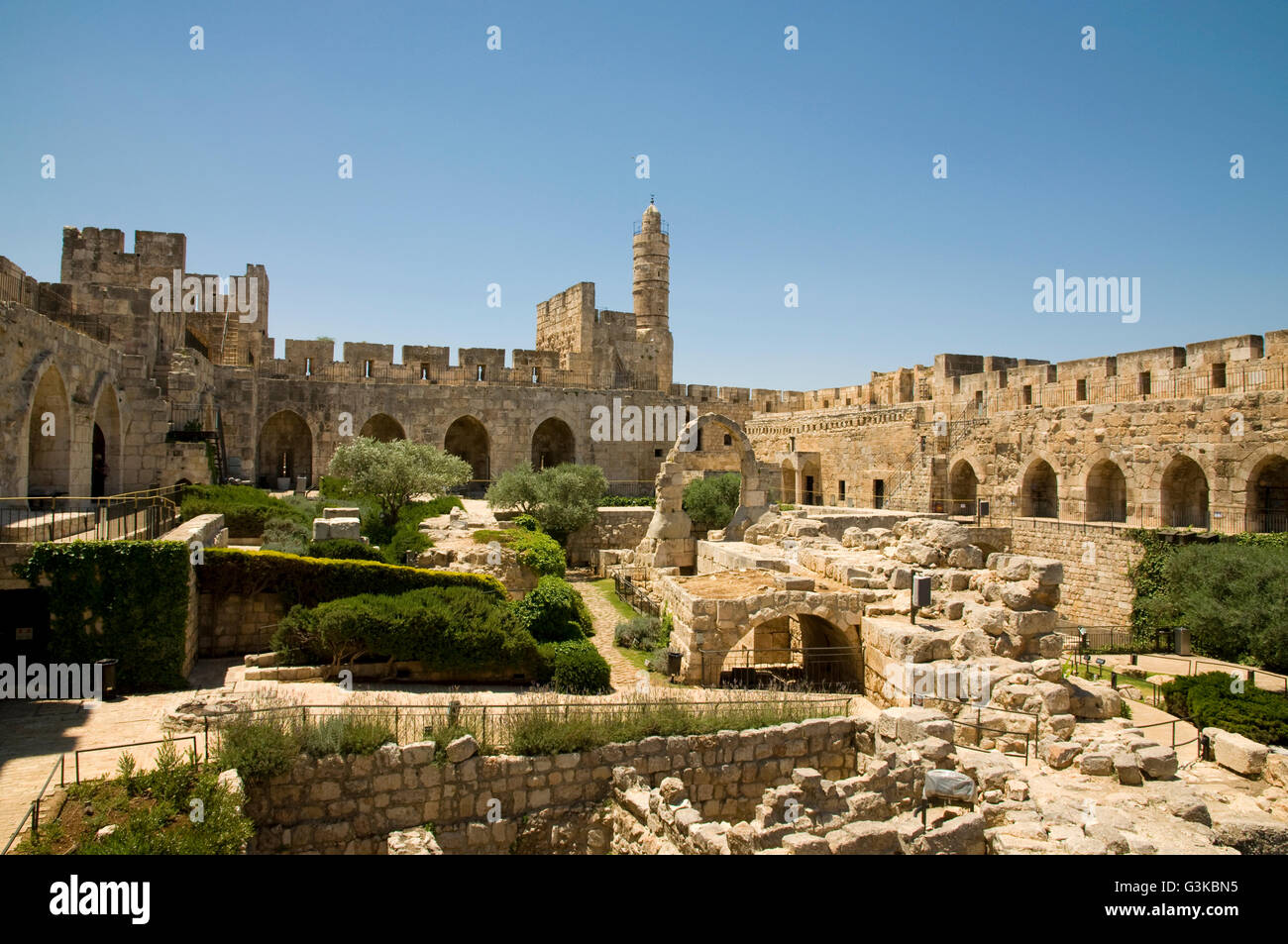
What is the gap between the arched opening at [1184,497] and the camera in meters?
18.1

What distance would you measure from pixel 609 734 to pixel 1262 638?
38.3ft

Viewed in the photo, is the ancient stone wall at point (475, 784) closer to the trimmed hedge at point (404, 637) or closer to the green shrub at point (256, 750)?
the green shrub at point (256, 750)

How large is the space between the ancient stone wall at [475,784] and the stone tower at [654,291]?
22915 millimetres

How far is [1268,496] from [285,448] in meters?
27.2

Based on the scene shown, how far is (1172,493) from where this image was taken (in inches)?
723

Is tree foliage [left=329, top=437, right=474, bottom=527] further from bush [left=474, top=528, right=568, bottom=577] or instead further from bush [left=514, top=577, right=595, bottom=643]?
bush [left=514, top=577, right=595, bottom=643]

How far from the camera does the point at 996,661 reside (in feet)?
33.0

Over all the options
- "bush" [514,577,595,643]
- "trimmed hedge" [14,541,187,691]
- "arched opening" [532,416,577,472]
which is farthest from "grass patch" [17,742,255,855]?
"arched opening" [532,416,577,472]

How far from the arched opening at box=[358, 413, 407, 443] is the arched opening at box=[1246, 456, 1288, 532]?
22433 mm

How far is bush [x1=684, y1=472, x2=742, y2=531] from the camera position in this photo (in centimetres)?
2211

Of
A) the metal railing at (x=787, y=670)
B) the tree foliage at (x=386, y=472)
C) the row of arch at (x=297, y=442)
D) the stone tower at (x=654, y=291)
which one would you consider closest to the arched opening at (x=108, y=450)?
the tree foliage at (x=386, y=472)
